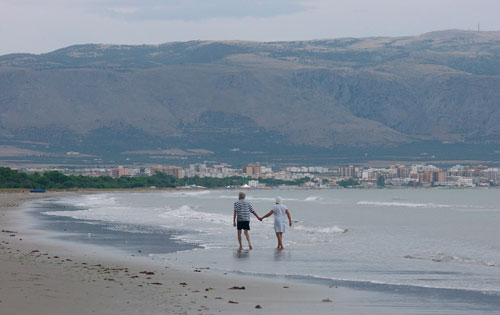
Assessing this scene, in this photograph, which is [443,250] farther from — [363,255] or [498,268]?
[498,268]

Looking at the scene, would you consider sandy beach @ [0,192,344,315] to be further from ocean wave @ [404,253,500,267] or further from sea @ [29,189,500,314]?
ocean wave @ [404,253,500,267]

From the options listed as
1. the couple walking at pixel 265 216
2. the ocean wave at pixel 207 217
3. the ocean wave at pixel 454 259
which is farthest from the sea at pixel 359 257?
the ocean wave at pixel 207 217

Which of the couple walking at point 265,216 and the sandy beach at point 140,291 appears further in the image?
the couple walking at point 265,216

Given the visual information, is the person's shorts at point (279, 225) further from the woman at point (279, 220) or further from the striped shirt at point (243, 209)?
the striped shirt at point (243, 209)

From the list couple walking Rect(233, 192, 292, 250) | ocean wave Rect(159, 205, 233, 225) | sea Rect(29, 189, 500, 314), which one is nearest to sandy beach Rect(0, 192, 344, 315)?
sea Rect(29, 189, 500, 314)

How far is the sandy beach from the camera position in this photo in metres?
13.2

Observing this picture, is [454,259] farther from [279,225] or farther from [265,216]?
[265,216]

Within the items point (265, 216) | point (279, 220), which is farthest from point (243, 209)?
point (279, 220)

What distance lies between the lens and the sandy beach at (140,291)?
1321cm

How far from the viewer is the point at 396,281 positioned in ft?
57.4

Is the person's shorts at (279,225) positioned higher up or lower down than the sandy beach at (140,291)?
lower down

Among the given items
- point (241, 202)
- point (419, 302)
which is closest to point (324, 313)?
point (419, 302)

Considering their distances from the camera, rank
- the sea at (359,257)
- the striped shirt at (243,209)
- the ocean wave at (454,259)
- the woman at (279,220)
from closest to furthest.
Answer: the sea at (359,257), the ocean wave at (454,259), the woman at (279,220), the striped shirt at (243,209)

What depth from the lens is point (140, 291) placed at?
1495 centimetres
